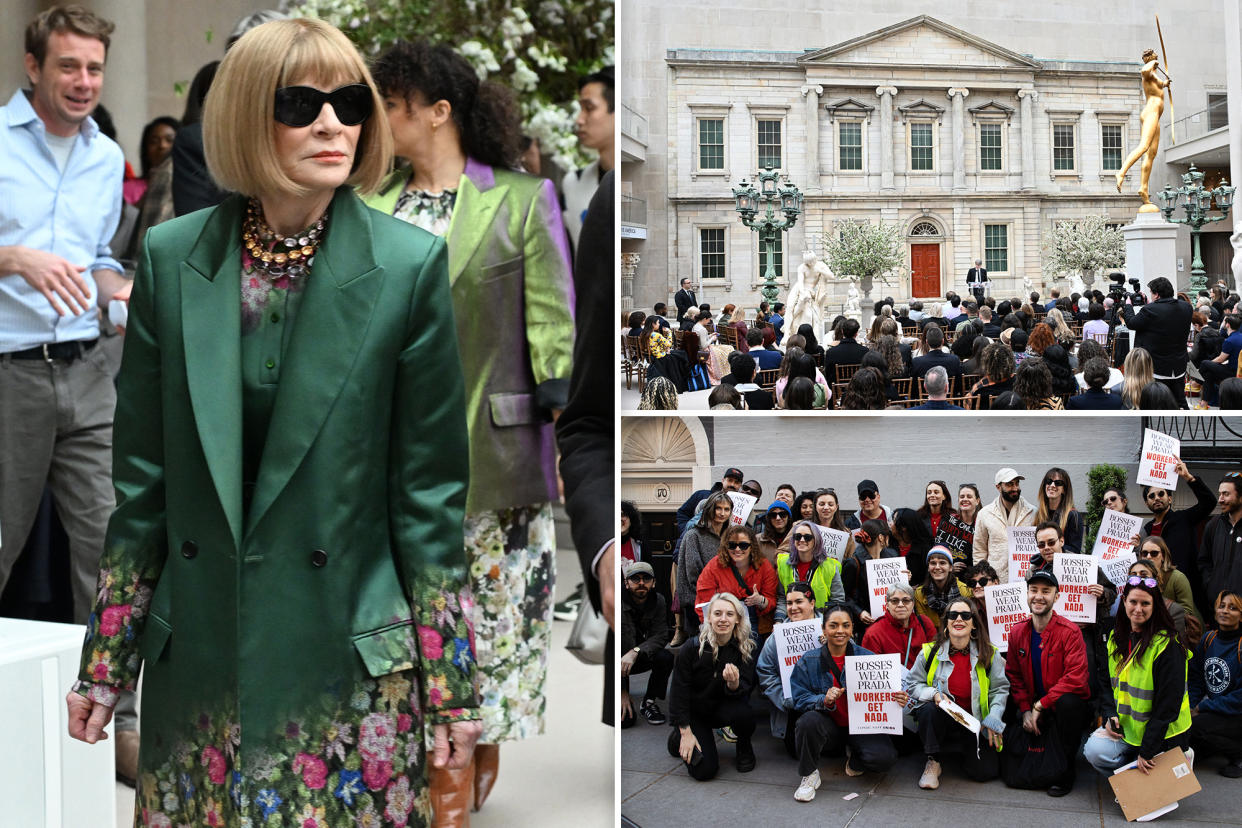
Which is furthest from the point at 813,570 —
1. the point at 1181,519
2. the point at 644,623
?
the point at 1181,519

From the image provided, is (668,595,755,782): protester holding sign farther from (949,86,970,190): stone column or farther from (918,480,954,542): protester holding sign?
(949,86,970,190): stone column

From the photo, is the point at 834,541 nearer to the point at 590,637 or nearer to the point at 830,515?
the point at 830,515

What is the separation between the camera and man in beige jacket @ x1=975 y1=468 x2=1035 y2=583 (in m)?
3.08

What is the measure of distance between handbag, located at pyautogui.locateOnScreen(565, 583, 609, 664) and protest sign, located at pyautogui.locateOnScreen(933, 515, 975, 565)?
3.07 ft

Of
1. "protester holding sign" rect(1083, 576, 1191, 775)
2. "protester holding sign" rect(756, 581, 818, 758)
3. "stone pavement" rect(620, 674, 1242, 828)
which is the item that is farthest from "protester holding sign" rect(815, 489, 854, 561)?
"protester holding sign" rect(1083, 576, 1191, 775)

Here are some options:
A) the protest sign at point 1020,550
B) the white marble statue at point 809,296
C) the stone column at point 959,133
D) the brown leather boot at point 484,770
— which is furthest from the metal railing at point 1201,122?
the brown leather boot at point 484,770

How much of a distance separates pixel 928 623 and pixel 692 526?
70 centimetres

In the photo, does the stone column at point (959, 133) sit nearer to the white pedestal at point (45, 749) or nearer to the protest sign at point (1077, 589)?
the protest sign at point (1077, 589)

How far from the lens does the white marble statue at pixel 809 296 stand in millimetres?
2971

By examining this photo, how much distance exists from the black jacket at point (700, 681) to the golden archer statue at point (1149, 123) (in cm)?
152

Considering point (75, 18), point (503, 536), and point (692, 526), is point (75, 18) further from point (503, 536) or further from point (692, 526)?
point (692, 526)

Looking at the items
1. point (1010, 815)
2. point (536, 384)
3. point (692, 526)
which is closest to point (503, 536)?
point (536, 384)

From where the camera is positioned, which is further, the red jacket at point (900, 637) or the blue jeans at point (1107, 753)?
the red jacket at point (900, 637)

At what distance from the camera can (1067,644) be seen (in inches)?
120
